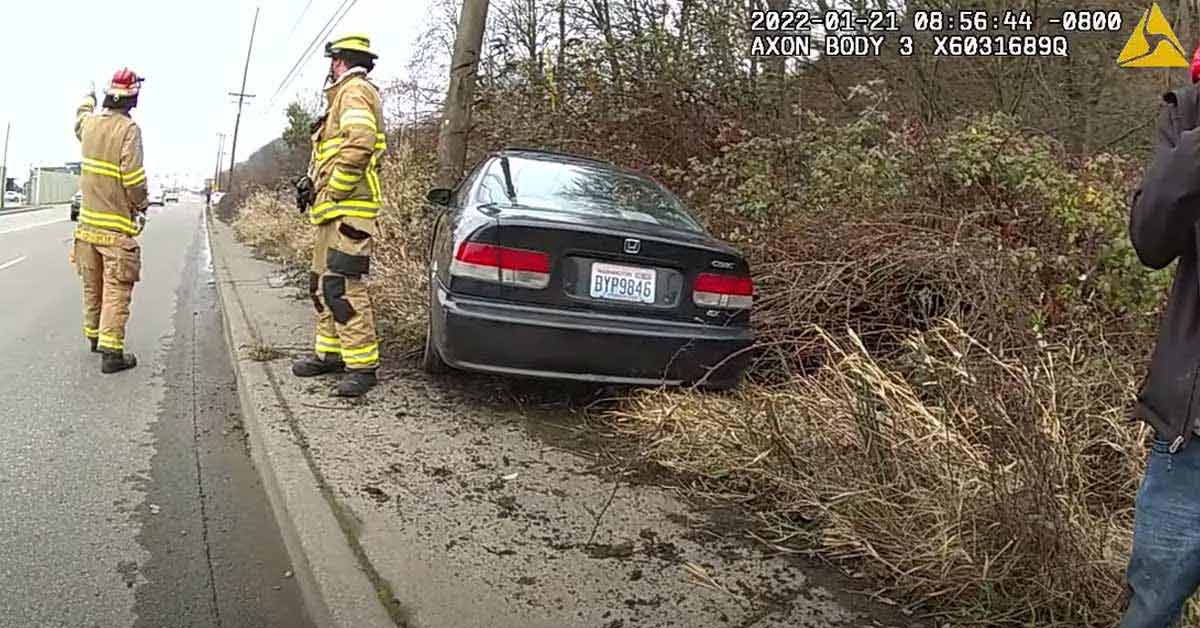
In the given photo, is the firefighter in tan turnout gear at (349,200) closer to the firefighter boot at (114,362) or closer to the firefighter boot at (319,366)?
the firefighter boot at (319,366)

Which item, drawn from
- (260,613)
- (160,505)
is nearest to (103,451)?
(160,505)

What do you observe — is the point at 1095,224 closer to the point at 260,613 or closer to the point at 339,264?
the point at 339,264

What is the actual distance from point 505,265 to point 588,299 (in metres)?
0.42

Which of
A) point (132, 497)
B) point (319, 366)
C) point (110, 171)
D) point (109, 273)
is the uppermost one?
point (110, 171)

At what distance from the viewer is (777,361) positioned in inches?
202

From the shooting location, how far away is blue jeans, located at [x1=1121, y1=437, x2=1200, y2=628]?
73.8 inches

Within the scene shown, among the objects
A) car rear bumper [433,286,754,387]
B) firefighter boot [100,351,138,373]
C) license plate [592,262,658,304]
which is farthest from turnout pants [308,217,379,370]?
firefighter boot [100,351,138,373]

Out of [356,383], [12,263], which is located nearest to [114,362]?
[356,383]

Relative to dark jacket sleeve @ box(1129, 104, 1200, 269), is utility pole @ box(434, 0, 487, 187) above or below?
above

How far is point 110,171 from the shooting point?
6.14 metres

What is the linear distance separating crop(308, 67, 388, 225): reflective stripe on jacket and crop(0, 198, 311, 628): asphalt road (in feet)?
4.36

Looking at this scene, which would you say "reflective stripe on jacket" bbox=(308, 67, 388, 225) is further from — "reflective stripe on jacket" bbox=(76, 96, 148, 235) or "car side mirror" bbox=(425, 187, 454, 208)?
"reflective stripe on jacket" bbox=(76, 96, 148, 235)

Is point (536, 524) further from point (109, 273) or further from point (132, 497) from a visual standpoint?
point (109, 273)

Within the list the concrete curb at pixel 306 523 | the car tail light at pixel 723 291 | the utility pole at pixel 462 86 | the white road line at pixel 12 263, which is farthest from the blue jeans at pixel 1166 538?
the white road line at pixel 12 263
